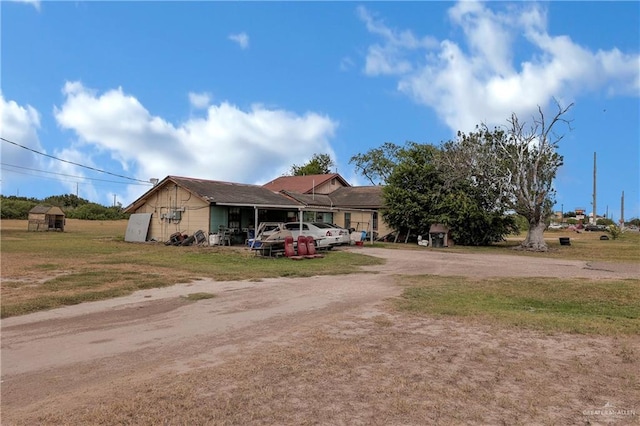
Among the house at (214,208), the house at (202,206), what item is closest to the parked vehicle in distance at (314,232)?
the house at (214,208)

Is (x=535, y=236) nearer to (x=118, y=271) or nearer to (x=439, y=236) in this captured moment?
(x=439, y=236)

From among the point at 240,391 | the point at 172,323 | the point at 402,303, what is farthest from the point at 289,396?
the point at 402,303

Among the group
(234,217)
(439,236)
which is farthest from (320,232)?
(439,236)

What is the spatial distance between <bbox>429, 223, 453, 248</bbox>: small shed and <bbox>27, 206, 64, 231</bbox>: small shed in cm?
3762

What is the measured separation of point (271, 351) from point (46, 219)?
48355mm

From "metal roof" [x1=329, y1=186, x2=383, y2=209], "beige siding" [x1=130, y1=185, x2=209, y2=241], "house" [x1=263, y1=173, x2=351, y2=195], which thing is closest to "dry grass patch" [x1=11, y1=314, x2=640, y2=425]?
"beige siding" [x1=130, y1=185, x2=209, y2=241]

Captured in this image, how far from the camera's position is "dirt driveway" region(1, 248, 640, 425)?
12.9ft

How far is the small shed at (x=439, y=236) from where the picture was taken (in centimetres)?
2992

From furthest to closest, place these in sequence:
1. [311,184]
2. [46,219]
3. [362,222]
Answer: [46,219] < [311,184] < [362,222]

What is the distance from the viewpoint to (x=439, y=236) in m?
30.0

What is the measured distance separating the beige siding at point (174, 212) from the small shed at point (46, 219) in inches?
829

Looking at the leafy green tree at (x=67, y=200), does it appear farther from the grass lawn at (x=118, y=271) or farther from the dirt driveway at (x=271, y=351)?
the dirt driveway at (x=271, y=351)

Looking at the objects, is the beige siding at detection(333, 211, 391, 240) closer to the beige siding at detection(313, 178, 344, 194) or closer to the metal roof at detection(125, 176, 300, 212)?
the metal roof at detection(125, 176, 300, 212)

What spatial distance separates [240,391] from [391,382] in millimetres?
1517
